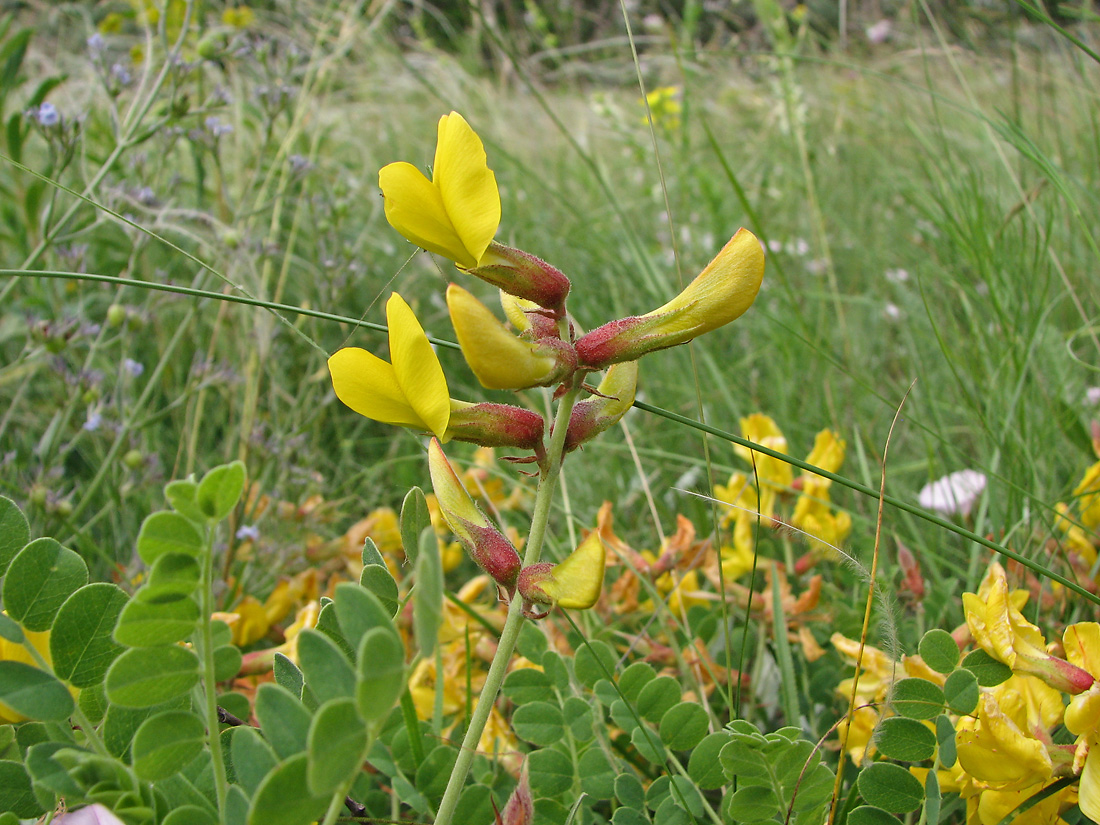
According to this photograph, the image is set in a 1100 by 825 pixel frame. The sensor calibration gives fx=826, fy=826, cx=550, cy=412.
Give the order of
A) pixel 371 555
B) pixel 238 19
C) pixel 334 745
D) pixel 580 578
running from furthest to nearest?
pixel 238 19 → pixel 371 555 → pixel 580 578 → pixel 334 745

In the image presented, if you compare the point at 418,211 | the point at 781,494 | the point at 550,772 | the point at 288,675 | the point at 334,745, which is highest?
the point at 418,211

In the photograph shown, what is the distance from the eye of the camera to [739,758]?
534 millimetres

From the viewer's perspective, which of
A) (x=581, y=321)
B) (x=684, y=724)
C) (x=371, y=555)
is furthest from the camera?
(x=581, y=321)

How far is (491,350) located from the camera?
1.48ft

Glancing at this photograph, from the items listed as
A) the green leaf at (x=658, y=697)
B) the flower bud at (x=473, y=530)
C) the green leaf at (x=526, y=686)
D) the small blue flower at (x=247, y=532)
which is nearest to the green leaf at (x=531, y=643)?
the green leaf at (x=526, y=686)

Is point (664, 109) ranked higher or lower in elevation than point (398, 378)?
lower

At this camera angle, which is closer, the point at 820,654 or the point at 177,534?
the point at 177,534

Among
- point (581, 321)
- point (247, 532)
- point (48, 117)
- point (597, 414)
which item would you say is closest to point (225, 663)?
point (597, 414)

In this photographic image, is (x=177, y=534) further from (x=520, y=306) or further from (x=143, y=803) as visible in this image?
(x=520, y=306)

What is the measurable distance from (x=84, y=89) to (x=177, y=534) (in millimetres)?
3250

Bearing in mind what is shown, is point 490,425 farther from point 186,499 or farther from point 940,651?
point 940,651

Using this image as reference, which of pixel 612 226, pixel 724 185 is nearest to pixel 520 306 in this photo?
pixel 612 226

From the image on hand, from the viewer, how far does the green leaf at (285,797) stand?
0.35m

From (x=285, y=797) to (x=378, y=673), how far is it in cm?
7
